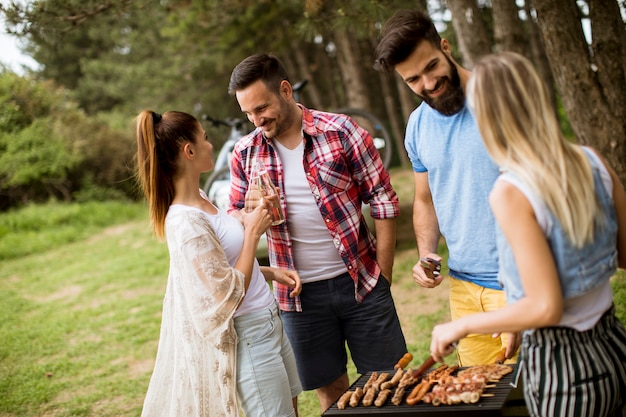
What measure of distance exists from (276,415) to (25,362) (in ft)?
14.6

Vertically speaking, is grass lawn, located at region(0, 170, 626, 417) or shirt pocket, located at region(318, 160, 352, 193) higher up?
shirt pocket, located at region(318, 160, 352, 193)

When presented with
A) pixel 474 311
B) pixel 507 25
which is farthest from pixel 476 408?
pixel 507 25

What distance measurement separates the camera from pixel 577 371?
1782 millimetres

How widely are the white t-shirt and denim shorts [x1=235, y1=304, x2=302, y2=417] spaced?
412mm

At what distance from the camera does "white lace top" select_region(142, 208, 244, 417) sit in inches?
96.7

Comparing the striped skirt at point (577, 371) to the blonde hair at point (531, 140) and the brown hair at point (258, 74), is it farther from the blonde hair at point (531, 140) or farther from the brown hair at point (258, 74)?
the brown hair at point (258, 74)

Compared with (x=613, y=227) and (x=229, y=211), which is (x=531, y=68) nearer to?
(x=613, y=227)

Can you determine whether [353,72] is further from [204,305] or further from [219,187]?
[204,305]

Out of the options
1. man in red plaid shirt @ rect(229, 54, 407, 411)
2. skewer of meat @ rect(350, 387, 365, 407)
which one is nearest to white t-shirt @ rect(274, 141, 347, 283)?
man in red plaid shirt @ rect(229, 54, 407, 411)

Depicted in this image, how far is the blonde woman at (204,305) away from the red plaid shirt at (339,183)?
1.02ft

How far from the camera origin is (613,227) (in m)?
1.80

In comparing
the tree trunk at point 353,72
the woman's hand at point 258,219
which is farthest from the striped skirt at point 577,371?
the tree trunk at point 353,72

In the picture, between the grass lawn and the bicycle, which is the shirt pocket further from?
the bicycle

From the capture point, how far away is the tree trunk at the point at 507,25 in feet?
19.6
